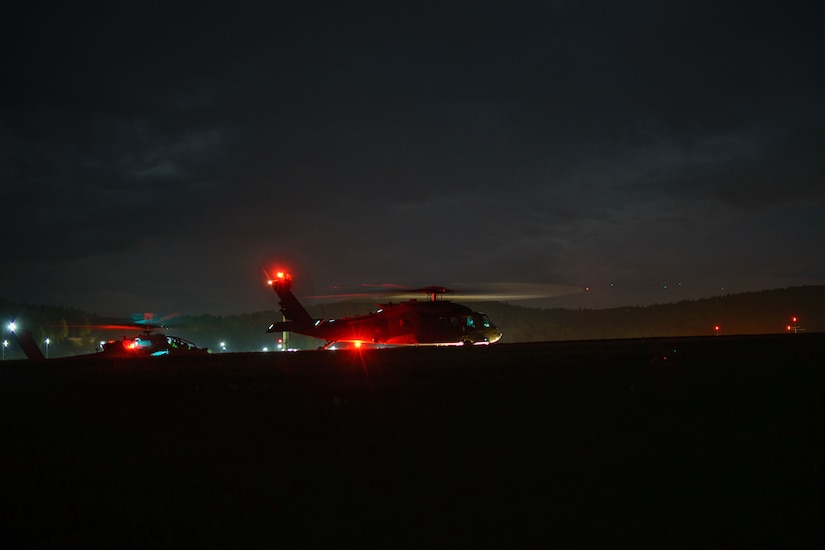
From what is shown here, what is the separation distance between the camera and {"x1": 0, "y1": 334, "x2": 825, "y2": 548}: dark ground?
6574mm

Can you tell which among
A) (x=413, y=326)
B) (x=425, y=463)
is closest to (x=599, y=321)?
(x=413, y=326)

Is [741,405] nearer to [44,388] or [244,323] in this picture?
[44,388]

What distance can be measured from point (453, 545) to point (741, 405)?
22.8 ft

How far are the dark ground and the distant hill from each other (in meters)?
84.2

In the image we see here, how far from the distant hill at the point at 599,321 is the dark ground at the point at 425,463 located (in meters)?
84.2

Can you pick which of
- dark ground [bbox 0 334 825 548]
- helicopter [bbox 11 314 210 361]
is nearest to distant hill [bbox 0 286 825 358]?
helicopter [bbox 11 314 210 361]

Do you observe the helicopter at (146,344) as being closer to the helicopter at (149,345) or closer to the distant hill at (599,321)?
the helicopter at (149,345)

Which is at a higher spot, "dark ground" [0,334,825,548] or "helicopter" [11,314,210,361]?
"helicopter" [11,314,210,361]

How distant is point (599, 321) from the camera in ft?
422

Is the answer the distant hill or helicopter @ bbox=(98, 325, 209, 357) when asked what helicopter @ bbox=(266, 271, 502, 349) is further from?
the distant hill

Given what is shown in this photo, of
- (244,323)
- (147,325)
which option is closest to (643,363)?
(147,325)

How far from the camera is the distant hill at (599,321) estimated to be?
109875 mm

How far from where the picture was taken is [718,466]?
800 centimetres

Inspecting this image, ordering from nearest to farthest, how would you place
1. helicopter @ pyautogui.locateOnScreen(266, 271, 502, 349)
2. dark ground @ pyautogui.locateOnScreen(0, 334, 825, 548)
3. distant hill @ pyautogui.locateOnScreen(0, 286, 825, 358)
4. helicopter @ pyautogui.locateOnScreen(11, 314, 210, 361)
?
dark ground @ pyautogui.locateOnScreen(0, 334, 825, 548)
helicopter @ pyautogui.locateOnScreen(266, 271, 502, 349)
helicopter @ pyautogui.locateOnScreen(11, 314, 210, 361)
distant hill @ pyautogui.locateOnScreen(0, 286, 825, 358)
